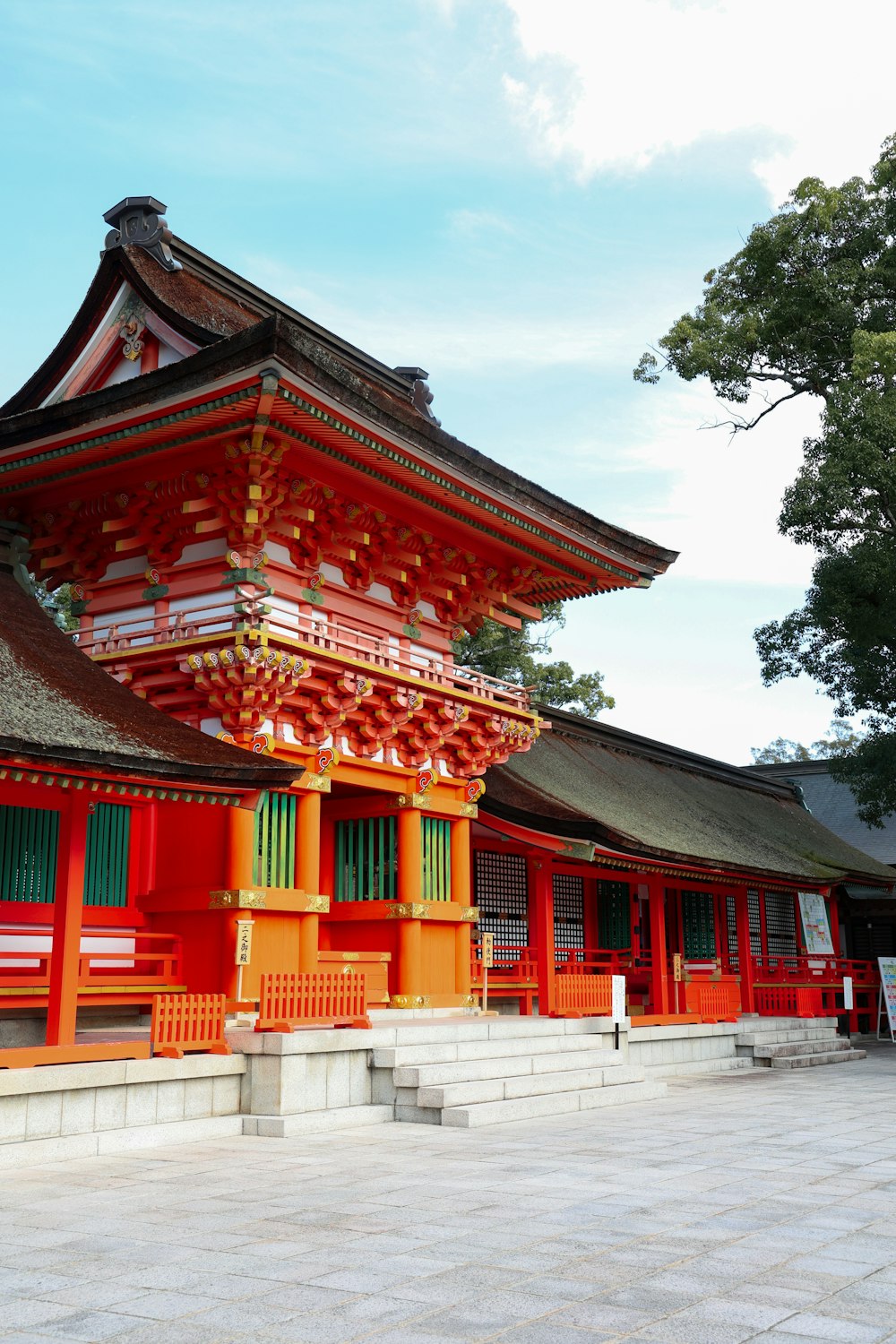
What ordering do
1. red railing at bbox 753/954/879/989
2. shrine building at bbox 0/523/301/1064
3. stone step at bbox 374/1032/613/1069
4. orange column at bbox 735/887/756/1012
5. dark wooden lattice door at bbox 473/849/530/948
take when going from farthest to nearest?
red railing at bbox 753/954/879/989 → orange column at bbox 735/887/756/1012 → dark wooden lattice door at bbox 473/849/530/948 → stone step at bbox 374/1032/613/1069 → shrine building at bbox 0/523/301/1064

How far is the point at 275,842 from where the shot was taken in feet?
46.8

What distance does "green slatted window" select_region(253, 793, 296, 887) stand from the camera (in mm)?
14062

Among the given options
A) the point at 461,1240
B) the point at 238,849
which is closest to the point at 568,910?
the point at 238,849

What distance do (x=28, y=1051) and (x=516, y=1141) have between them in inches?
164

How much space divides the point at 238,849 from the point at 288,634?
2.69 metres

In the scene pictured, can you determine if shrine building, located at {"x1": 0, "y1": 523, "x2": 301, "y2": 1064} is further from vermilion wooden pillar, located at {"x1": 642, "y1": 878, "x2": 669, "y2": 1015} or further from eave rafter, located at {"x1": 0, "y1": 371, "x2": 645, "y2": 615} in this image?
vermilion wooden pillar, located at {"x1": 642, "y1": 878, "x2": 669, "y2": 1015}

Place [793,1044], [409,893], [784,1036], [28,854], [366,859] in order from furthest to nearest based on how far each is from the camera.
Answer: [784,1036], [793,1044], [366,859], [409,893], [28,854]

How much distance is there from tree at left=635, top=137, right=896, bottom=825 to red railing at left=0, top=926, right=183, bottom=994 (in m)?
15.1

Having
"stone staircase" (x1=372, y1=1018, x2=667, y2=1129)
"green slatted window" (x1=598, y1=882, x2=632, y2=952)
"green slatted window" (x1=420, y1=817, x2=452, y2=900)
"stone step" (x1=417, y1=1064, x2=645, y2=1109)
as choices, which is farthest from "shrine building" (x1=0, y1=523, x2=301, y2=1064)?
"green slatted window" (x1=598, y1=882, x2=632, y2=952)

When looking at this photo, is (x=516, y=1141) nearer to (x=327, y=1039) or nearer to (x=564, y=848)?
(x=327, y=1039)

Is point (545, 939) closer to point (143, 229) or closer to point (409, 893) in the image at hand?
point (409, 893)

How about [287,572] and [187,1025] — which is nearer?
[187,1025]

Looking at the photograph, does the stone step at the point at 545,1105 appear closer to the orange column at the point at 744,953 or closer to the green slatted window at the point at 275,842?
the green slatted window at the point at 275,842

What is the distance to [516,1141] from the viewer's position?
10.9 metres
